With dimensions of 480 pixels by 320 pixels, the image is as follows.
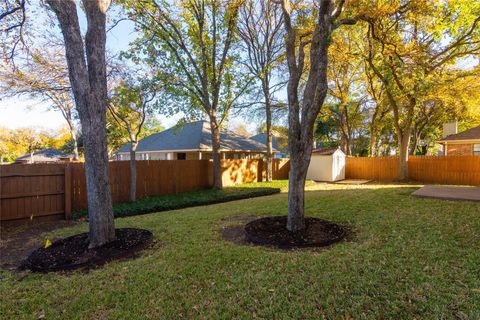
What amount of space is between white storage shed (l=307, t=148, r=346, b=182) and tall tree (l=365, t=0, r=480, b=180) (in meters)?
5.16

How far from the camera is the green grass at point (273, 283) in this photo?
8.55 ft

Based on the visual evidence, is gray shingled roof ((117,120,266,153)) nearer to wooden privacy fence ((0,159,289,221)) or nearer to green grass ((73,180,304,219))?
wooden privacy fence ((0,159,289,221))

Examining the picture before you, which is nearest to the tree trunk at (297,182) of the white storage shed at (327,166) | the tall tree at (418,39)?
the tall tree at (418,39)

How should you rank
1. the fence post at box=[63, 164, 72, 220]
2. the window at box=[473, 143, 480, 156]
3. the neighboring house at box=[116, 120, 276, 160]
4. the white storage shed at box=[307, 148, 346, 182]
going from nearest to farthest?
the fence post at box=[63, 164, 72, 220]
the window at box=[473, 143, 480, 156]
the white storage shed at box=[307, 148, 346, 182]
the neighboring house at box=[116, 120, 276, 160]

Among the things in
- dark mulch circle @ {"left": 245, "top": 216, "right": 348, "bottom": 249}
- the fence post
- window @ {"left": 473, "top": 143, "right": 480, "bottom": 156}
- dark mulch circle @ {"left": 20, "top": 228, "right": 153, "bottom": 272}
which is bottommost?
dark mulch circle @ {"left": 20, "top": 228, "right": 153, "bottom": 272}

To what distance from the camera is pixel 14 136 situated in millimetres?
32375

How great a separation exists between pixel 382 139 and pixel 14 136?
4497 centimetres

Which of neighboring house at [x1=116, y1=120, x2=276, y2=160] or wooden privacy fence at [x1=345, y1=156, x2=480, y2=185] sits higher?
neighboring house at [x1=116, y1=120, x2=276, y2=160]

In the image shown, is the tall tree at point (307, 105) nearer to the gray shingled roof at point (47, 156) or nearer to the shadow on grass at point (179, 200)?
the shadow on grass at point (179, 200)

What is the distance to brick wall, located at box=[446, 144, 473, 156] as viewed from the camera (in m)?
17.2

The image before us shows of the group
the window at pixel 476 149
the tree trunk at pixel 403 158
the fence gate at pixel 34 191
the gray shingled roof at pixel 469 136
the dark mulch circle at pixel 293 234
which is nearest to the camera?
the dark mulch circle at pixel 293 234

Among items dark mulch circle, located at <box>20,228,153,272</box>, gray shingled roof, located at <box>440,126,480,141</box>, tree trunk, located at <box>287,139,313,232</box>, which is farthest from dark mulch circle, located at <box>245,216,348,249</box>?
gray shingled roof, located at <box>440,126,480,141</box>

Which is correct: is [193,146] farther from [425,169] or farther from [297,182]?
[425,169]

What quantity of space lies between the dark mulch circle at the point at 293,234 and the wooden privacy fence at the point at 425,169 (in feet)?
44.6
